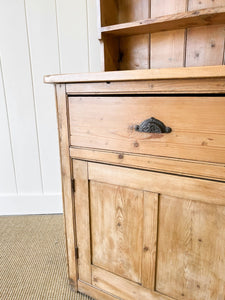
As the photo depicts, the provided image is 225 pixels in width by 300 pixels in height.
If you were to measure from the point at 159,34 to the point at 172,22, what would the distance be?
13 cm

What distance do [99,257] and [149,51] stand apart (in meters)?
0.91

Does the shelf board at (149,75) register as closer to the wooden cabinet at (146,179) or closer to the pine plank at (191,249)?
the wooden cabinet at (146,179)

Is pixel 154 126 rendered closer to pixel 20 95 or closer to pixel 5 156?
pixel 20 95

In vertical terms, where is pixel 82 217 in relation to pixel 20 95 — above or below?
below

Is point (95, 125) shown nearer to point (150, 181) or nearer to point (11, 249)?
point (150, 181)

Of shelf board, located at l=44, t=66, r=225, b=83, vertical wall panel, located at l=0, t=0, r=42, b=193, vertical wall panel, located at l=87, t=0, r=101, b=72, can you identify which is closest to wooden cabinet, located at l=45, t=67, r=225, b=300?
shelf board, located at l=44, t=66, r=225, b=83

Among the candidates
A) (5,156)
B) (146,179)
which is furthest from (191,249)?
(5,156)

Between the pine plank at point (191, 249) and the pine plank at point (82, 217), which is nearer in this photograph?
the pine plank at point (191, 249)

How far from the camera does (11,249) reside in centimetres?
134

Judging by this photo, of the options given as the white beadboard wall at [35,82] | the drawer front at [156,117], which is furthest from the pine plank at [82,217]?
the white beadboard wall at [35,82]

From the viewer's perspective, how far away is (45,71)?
1.47m

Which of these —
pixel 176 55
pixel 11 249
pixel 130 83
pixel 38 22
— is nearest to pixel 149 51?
pixel 176 55

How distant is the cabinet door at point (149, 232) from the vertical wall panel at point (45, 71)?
2.55ft

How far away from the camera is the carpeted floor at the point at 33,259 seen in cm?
105
